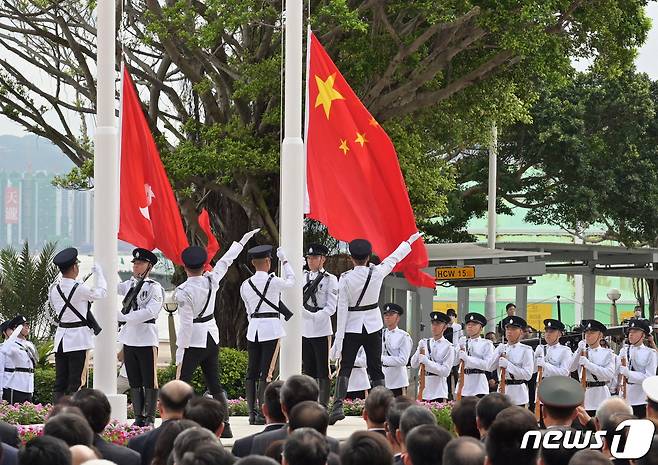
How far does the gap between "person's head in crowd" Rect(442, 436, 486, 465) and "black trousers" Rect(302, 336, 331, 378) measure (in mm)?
8576

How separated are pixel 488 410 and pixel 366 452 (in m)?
1.43

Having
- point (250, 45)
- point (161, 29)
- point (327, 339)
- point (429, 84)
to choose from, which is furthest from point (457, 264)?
point (327, 339)

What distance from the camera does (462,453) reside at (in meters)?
5.98

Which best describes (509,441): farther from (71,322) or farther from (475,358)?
(475,358)

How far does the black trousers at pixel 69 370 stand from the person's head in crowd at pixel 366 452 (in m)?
7.59

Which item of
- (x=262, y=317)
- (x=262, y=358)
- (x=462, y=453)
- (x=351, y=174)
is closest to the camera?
(x=462, y=453)

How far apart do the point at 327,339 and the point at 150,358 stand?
2.20m

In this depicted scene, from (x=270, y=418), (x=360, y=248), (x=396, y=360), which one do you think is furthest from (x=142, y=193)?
(x=270, y=418)

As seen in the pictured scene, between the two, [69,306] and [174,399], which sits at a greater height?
[69,306]

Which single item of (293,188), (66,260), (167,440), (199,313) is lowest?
(167,440)

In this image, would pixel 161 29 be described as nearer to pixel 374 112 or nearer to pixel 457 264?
pixel 374 112

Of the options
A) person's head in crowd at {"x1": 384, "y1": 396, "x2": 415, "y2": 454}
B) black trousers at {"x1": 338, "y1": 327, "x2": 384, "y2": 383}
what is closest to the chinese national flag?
black trousers at {"x1": 338, "y1": 327, "x2": 384, "y2": 383}

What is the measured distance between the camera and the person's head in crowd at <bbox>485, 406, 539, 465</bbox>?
6.47 metres

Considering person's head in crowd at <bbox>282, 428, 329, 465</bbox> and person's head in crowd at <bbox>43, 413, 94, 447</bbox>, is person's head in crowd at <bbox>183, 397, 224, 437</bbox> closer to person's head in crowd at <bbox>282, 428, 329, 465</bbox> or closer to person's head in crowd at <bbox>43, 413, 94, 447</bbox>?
person's head in crowd at <bbox>43, 413, 94, 447</bbox>
